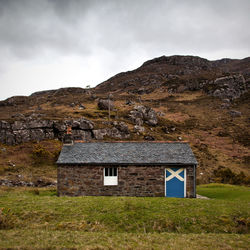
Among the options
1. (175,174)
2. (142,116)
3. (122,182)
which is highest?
(142,116)

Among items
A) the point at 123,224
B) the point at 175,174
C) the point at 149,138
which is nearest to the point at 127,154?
the point at 175,174

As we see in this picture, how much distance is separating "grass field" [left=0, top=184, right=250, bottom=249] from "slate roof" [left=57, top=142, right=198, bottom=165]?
460 cm

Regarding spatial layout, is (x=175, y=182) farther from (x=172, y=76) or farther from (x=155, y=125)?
(x=172, y=76)

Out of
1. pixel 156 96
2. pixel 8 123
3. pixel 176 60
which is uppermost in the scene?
pixel 176 60

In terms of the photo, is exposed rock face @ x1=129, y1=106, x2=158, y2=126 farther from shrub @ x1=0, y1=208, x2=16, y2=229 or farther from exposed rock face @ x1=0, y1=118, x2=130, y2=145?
shrub @ x1=0, y1=208, x2=16, y2=229

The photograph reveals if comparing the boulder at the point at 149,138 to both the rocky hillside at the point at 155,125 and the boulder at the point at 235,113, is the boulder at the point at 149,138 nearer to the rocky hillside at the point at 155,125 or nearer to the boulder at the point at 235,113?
the rocky hillside at the point at 155,125

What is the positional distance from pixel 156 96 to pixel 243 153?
209 feet

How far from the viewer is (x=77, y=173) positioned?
20844mm

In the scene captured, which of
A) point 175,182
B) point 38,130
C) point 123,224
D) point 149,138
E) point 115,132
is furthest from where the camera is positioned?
point 149,138

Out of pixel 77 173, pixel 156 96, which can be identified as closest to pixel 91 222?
pixel 77 173

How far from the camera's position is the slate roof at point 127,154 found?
2067 cm

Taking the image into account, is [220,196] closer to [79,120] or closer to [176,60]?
[79,120]

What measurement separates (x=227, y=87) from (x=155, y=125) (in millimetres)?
50940

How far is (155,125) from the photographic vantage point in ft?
213
